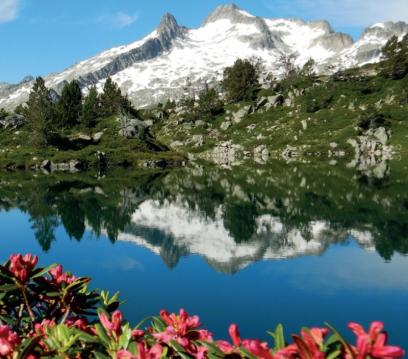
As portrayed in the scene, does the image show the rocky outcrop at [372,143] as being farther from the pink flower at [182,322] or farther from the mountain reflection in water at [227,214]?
the pink flower at [182,322]

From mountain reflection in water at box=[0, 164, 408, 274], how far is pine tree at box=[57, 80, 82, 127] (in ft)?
244

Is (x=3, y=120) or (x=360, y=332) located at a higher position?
(x=3, y=120)

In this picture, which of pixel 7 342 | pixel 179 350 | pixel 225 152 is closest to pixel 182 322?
pixel 179 350

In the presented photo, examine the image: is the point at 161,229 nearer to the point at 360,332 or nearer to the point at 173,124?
the point at 360,332

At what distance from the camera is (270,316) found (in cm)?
1781

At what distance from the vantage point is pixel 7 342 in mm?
4676

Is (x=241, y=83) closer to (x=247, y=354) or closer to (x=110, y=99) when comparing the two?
(x=110, y=99)

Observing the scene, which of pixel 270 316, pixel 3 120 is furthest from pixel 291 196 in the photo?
pixel 3 120

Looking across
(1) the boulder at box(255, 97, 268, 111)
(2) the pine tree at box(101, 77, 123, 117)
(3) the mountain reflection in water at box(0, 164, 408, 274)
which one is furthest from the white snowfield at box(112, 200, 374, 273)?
(1) the boulder at box(255, 97, 268, 111)

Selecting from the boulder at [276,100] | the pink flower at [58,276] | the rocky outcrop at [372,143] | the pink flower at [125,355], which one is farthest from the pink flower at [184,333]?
the boulder at [276,100]

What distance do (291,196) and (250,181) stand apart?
1550cm

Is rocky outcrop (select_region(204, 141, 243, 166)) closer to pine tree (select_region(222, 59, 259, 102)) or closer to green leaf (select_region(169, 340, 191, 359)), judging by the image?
pine tree (select_region(222, 59, 259, 102))

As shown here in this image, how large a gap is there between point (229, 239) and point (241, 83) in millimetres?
141579

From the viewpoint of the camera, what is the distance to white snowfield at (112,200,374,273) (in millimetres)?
28203
